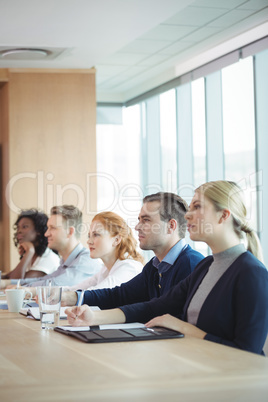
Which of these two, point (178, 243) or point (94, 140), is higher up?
point (94, 140)

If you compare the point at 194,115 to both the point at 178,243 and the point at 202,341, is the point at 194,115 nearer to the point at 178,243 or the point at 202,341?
the point at 178,243

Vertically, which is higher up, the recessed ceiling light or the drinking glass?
the recessed ceiling light

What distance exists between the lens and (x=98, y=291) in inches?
126

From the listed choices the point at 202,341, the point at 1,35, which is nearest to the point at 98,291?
the point at 202,341

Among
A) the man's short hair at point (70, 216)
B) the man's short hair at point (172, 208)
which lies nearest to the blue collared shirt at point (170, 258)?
the man's short hair at point (172, 208)

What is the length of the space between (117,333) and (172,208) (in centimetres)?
126

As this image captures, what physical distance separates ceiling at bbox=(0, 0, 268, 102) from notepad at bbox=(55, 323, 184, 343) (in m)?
2.84

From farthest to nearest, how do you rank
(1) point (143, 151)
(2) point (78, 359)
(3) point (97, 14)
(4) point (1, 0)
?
(1) point (143, 151)
(3) point (97, 14)
(4) point (1, 0)
(2) point (78, 359)

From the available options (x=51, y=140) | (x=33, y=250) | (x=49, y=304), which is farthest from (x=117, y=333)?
(x=51, y=140)

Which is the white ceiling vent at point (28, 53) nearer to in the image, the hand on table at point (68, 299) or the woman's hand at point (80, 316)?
the hand on table at point (68, 299)

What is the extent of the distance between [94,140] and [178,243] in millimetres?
3635

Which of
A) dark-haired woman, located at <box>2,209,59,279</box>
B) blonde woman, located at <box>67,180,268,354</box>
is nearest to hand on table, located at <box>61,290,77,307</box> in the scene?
blonde woman, located at <box>67,180,268,354</box>

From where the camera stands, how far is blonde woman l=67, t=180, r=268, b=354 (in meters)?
2.07

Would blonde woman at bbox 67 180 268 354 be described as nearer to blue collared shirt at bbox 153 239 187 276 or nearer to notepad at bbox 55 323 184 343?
notepad at bbox 55 323 184 343
